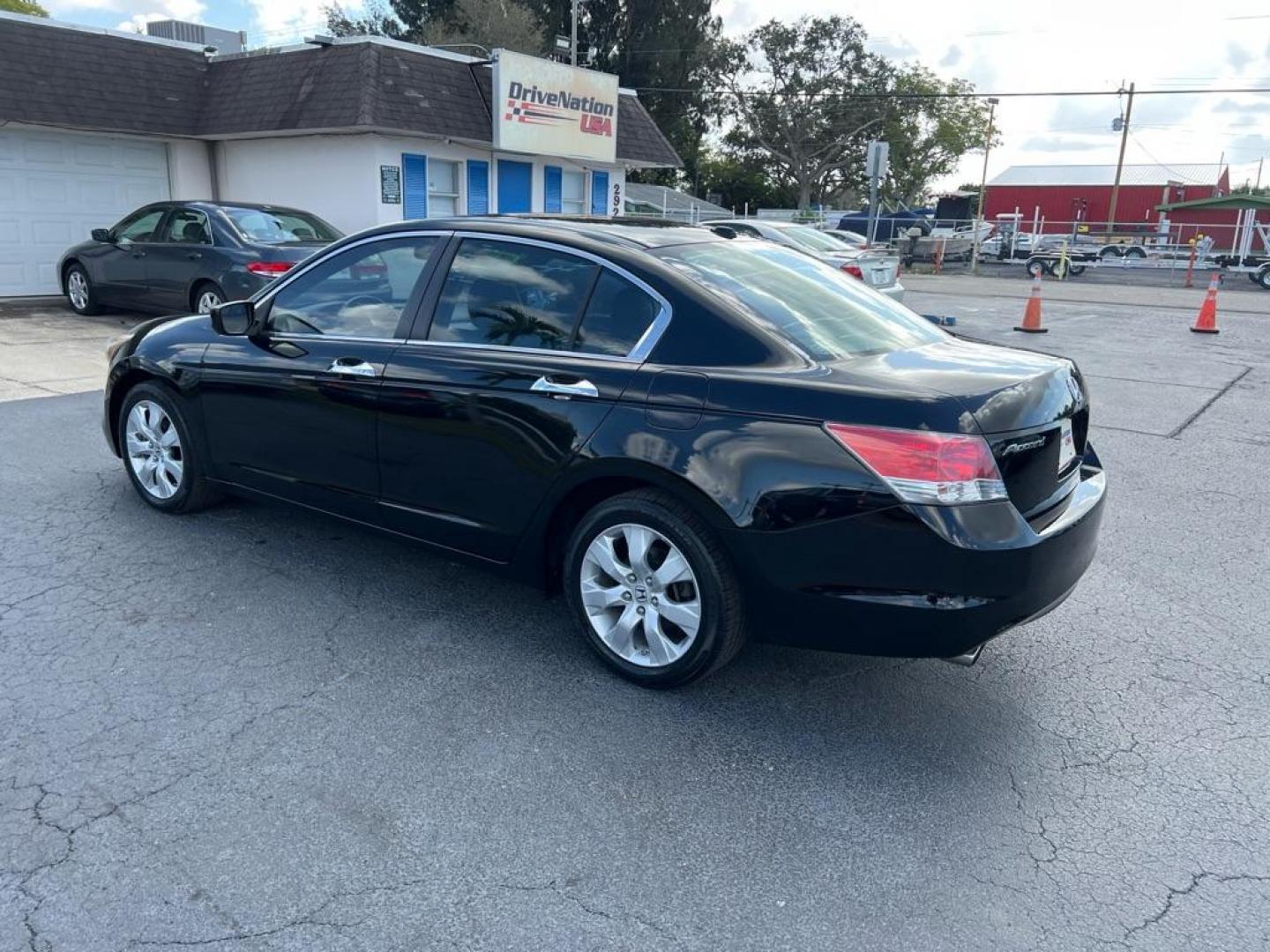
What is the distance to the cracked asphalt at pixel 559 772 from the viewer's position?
2.42 m

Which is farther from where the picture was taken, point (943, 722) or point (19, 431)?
point (19, 431)

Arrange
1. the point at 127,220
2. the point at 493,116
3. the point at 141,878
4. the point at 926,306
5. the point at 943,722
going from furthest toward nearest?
the point at 926,306
the point at 493,116
the point at 127,220
the point at 943,722
the point at 141,878

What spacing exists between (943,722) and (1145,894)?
91cm

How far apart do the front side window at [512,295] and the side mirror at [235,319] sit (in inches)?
44.4

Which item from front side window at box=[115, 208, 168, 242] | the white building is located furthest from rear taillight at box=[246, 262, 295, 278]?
the white building


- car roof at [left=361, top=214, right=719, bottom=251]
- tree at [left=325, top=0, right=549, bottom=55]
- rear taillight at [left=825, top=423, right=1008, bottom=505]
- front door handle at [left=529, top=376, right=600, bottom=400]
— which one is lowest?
rear taillight at [left=825, top=423, right=1008, bottom=505]

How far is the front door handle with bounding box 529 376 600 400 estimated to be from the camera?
345 cm

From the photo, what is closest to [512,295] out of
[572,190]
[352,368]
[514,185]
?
[352,368]

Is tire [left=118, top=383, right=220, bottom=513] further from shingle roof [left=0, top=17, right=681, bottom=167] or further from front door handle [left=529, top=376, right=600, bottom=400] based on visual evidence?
shingle roof [left=0, top=17, right=681, bottom=167]

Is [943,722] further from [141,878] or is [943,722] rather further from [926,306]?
[926,306]

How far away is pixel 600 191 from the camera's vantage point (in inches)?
814

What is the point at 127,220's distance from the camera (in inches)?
484

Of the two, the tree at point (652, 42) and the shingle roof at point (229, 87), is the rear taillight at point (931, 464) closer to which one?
the shingle roof at point (229, 87)

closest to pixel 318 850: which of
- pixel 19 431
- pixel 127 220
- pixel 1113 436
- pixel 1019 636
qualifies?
pixel 1019 636
